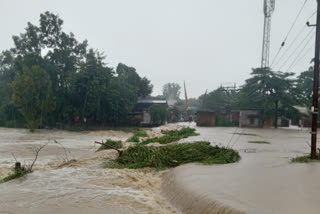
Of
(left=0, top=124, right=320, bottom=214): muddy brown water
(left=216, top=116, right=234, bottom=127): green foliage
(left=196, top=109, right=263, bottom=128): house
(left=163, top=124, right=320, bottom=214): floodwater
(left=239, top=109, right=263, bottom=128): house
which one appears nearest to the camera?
(left=163, top=124, right=320, bottom=214): floodwater

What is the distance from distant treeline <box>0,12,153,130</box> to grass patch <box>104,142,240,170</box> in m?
26.6

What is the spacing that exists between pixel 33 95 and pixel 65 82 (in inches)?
259

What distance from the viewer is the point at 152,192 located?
244 inches

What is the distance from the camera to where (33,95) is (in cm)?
3153

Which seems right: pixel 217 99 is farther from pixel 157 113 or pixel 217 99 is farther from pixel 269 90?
pixel 269 90

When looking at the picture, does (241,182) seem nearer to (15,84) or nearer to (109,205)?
(109,205)

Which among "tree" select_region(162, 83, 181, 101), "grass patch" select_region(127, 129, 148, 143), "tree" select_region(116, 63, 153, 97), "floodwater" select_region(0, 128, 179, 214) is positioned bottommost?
"floodwater" select_region(0, 128, 179, 214)

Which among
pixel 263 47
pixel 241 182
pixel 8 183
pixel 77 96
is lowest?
pixel 8 183

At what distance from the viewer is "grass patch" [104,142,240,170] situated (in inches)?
336

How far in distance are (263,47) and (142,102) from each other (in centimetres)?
2229

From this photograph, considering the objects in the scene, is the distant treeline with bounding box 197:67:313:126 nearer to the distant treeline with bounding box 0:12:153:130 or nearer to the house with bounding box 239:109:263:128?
the house with bounding box 239:109:263:128

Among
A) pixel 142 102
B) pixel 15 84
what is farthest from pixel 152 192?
pixel 142 102

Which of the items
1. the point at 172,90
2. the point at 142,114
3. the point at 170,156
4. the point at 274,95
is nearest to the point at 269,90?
the point at 274,95

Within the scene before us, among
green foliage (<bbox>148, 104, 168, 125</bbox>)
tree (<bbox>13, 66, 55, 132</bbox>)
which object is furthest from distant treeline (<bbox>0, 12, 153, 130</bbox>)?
green foliage (<bbox>148, 104, 168, 125</bbox>)
